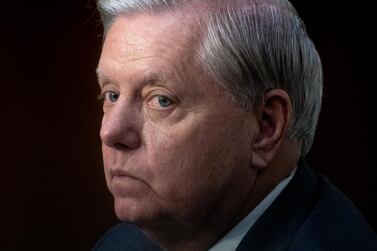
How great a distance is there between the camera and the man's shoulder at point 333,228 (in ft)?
4.68

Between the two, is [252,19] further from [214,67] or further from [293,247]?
[293,247]

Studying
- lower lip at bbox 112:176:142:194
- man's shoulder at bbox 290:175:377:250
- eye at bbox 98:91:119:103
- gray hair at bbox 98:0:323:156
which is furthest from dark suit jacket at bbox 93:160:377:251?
eye at bbox 98:91:119:103

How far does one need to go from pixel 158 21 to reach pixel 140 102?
13 cm

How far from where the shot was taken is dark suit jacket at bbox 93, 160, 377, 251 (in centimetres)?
143

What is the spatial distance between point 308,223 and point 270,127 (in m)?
0.17

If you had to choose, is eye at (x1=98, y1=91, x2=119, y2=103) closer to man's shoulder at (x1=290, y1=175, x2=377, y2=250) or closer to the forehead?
the forehead

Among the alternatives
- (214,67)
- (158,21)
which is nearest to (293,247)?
(214,67)

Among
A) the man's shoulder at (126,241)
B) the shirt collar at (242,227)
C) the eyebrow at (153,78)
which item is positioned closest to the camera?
the eyebrow at (153,78)

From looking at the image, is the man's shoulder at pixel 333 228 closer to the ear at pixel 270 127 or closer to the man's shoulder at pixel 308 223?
the man's shoulder at pixel 308 223

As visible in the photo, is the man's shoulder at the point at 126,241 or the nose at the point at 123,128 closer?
the nose at the point at 123,128

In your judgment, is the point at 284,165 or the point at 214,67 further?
the point at 284,165

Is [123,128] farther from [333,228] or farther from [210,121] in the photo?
[333,228]

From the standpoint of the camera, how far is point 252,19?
1.41m

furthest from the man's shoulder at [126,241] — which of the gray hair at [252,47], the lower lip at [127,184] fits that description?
the gray hair at [252,47]
